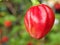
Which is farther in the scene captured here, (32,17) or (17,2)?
(17,2)

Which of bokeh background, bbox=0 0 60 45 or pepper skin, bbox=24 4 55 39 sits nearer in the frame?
pepper skin, bbox=24 4 55 39

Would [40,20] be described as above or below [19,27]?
above

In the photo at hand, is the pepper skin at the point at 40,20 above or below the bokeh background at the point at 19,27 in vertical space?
above

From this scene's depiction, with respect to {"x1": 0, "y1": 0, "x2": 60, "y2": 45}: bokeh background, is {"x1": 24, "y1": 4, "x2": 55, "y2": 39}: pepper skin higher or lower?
higher

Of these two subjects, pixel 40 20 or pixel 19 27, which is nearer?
pixel 40 20

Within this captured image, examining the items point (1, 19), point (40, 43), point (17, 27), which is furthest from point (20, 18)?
point (40, 43)

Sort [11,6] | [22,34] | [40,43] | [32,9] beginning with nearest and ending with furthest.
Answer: [32,9]
[11,6]
[22,34]
[40,43]

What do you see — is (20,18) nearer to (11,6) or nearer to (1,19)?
(11,6)

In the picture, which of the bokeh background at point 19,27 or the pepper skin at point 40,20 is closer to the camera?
the pepper skin at point 40,20
